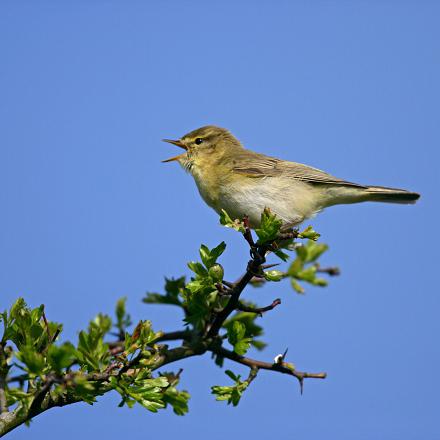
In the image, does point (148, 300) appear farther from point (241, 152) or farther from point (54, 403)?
point (241, 152)

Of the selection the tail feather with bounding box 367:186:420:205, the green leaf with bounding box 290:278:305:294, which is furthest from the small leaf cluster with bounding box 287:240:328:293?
the tail feather with bounding box 367:186:420:205

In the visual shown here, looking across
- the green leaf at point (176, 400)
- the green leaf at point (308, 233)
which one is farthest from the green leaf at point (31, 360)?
the green leaf at point (308, 233)

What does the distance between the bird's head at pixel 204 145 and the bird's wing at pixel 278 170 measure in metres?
0.34

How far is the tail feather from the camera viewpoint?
5391 mm

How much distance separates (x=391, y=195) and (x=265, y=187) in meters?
1.24

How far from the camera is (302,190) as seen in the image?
542 cm

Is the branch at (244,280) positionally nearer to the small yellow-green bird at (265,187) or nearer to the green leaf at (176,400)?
the green leaf at (176,400)

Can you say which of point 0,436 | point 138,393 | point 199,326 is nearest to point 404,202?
point 199,326

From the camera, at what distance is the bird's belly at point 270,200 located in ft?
16.6

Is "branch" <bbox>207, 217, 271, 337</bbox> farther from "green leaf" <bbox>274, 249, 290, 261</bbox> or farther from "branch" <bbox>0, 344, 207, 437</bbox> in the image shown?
"branch" <bbox>0, 344, 207, 437</bbox>

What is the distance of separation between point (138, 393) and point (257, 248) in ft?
3.50

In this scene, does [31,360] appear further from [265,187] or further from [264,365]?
[265,187]

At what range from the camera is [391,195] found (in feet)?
18.0

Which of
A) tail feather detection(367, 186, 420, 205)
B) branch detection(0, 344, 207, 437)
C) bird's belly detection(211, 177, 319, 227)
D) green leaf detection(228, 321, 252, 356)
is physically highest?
tail feather detection(367, 186, 420, 205)
